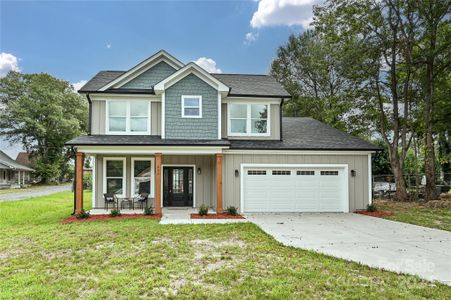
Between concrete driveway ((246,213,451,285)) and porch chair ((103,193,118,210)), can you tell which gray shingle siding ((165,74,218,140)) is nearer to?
porch chair ((103,193,118,210))

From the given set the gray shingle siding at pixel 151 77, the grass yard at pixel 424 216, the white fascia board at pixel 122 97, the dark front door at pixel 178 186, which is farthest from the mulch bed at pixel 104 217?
the grass yard at pixel 424 216

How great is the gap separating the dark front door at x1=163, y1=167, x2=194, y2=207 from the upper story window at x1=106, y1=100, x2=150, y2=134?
7.67 ft

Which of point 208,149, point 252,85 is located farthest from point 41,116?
point 208,149

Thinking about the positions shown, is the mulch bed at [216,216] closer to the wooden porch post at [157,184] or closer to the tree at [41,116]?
the wooden porch post at [157,184]

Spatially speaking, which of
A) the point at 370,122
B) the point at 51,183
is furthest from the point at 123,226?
the point at 51,183

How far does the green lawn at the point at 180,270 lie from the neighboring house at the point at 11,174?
3485 cm

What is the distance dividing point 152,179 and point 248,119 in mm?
5383

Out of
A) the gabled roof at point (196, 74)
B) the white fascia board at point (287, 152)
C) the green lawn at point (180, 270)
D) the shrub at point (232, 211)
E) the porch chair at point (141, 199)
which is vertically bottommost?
the green lawn at point (180, 270)

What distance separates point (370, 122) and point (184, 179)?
48.1 feet

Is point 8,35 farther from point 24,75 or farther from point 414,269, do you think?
point 414,269

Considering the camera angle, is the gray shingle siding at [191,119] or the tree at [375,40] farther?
the tree at [375,40]

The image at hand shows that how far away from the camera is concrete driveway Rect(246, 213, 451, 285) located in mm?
6129

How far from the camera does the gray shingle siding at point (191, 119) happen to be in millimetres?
13867

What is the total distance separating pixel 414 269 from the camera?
578cm
